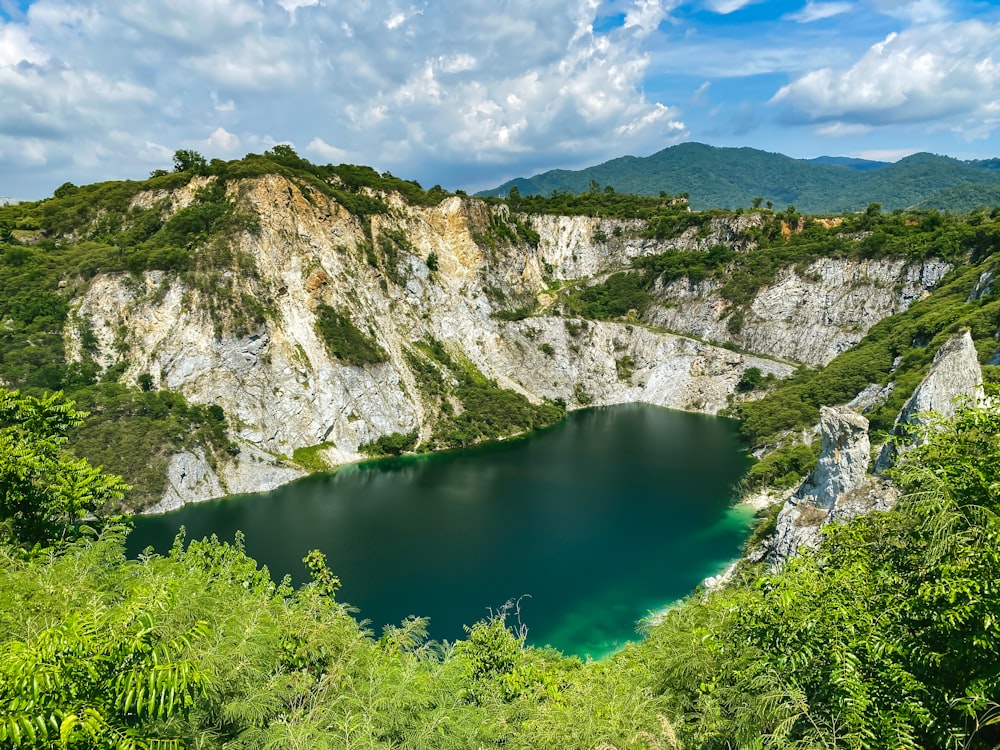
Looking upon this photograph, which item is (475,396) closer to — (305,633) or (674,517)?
(674,517)

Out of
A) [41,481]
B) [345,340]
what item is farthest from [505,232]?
[41,481]

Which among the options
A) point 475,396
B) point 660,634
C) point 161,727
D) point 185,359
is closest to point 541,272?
point 475,396

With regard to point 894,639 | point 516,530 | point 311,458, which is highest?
point 894,639

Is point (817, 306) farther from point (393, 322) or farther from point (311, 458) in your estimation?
point (311, 458)

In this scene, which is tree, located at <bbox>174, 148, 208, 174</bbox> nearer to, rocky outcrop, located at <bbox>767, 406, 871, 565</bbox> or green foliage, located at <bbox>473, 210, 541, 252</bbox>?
green foliage, located at <bbox>473, 210, 541, 252</bbox>

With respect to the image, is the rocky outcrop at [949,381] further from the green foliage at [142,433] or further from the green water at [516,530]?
the green foliage at [142,433]

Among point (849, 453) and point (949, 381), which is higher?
point (949, 381)

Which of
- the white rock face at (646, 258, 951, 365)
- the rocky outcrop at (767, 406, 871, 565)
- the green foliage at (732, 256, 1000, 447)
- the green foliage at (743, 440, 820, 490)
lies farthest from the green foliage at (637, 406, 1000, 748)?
the white rock face at (646, 258, 951, 365)
